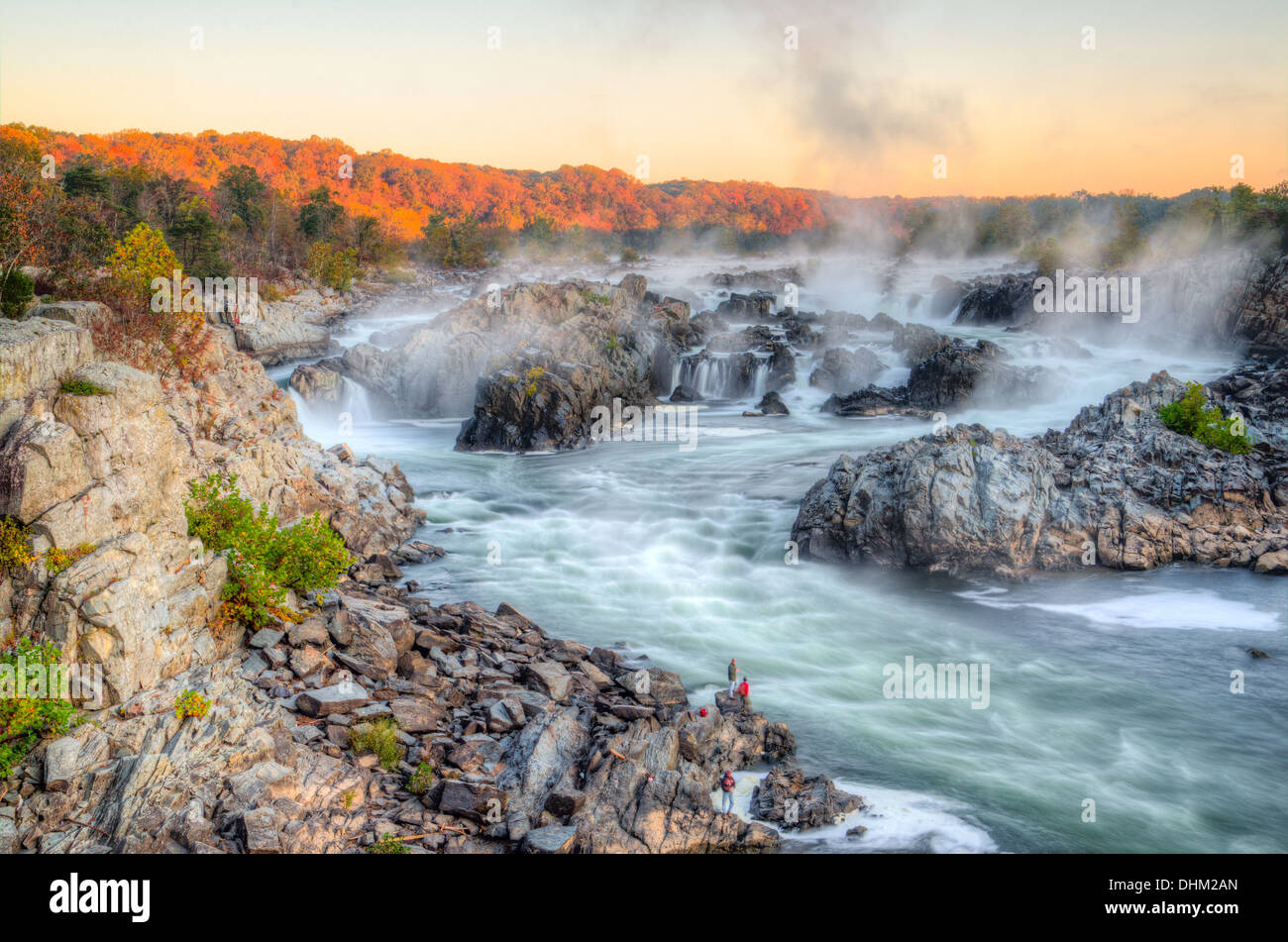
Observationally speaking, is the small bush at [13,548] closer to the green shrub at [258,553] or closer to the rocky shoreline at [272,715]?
the rocky shoreline at [272,715]

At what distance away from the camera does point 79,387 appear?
37.1 ft

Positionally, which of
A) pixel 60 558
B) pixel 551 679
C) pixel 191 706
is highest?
pixel 60 558

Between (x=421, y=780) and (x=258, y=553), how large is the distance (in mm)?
5184

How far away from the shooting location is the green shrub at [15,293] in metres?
15.2

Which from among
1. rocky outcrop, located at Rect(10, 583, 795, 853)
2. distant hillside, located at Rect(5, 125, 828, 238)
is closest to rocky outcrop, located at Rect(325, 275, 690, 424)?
rocky outcrop, located at Rect(10, 583, 795, 853)

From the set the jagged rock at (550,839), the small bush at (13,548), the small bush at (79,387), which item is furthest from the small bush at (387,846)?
the small bush at (79,387)

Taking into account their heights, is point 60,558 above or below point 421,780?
above

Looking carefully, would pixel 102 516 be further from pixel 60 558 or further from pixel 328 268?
pixel 328 268

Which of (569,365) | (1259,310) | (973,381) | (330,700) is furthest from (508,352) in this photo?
(1259,310)

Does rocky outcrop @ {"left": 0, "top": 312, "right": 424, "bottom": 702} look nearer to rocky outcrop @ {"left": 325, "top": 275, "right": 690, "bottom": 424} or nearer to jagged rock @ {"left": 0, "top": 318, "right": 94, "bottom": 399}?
jagged rock @ {"left": 0, "top": 318, "right": 94, "bottom": 399}

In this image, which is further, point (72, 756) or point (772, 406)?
point (772, 406)

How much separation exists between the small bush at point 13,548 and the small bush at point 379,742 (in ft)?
14.4

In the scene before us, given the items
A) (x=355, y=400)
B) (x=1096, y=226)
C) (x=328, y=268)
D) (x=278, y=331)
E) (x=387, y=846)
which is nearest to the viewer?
(x=387, y=846)

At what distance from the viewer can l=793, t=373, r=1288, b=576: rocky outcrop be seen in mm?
19594
